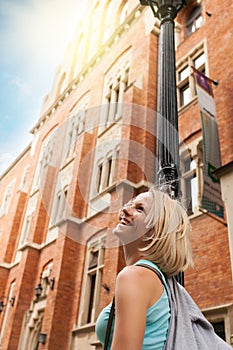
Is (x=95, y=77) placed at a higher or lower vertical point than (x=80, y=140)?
higher

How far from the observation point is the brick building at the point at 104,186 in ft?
29.9

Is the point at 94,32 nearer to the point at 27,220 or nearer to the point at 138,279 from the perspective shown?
the point at 27,220

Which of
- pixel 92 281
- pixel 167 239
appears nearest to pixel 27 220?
pixel 92 281

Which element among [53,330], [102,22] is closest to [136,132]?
[53,330]

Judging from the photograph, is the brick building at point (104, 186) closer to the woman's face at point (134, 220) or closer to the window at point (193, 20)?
the window at point (193, 20)

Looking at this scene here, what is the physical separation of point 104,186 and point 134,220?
12.0 m

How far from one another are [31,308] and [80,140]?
24.3 feet

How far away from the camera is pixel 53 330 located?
11758 millimetres

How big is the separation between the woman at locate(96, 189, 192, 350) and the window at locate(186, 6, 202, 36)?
1391 centimetres

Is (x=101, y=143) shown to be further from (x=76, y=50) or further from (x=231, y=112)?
(x=76, y=50)

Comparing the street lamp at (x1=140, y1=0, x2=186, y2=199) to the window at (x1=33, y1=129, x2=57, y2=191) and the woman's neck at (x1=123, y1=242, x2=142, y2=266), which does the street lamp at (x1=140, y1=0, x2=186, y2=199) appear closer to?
the woman's neck at (x1=123, y1=242, x2=142, y2=266)

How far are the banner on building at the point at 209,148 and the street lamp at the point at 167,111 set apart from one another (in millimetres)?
4133

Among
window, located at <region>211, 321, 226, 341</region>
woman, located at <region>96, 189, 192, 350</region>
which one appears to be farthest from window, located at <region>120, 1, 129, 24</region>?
woman, located at <region>96, 189, 192, 350</region>

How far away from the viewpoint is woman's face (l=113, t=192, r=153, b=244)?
1753 millimetres
